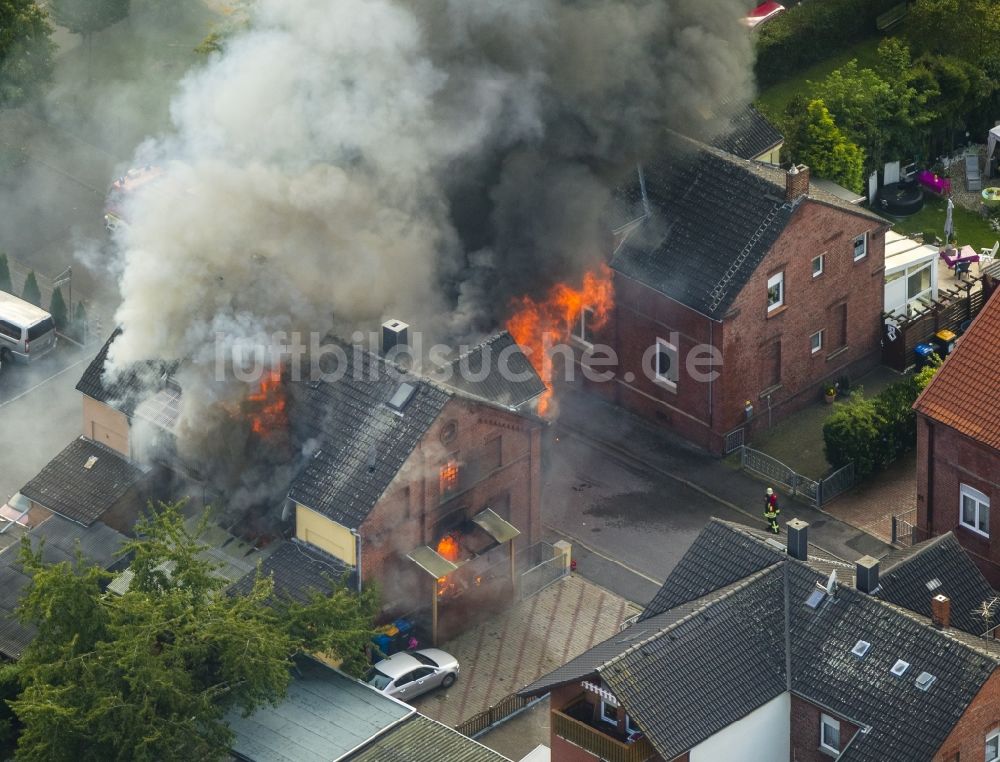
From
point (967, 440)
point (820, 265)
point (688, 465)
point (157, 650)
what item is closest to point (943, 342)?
point (820, 265)

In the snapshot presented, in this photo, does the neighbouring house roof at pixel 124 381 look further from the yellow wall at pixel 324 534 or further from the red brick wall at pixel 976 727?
the red brick wall at pixel 976 727

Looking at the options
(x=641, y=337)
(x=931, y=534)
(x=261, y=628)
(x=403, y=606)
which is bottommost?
(x=261, y=628)

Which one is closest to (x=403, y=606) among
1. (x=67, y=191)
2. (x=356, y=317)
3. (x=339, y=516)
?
(x=339, y=516)

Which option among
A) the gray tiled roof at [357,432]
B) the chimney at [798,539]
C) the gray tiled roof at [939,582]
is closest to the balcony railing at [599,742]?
the chimney at [798,539]

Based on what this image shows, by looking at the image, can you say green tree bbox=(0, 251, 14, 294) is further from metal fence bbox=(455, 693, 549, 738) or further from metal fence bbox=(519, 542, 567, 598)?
metal fence bbox=(455, 693, 549, 738)

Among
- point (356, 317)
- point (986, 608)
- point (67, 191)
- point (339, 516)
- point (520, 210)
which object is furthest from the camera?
point (67, 191)

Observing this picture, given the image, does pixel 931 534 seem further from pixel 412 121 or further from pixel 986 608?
pixel 412 121
